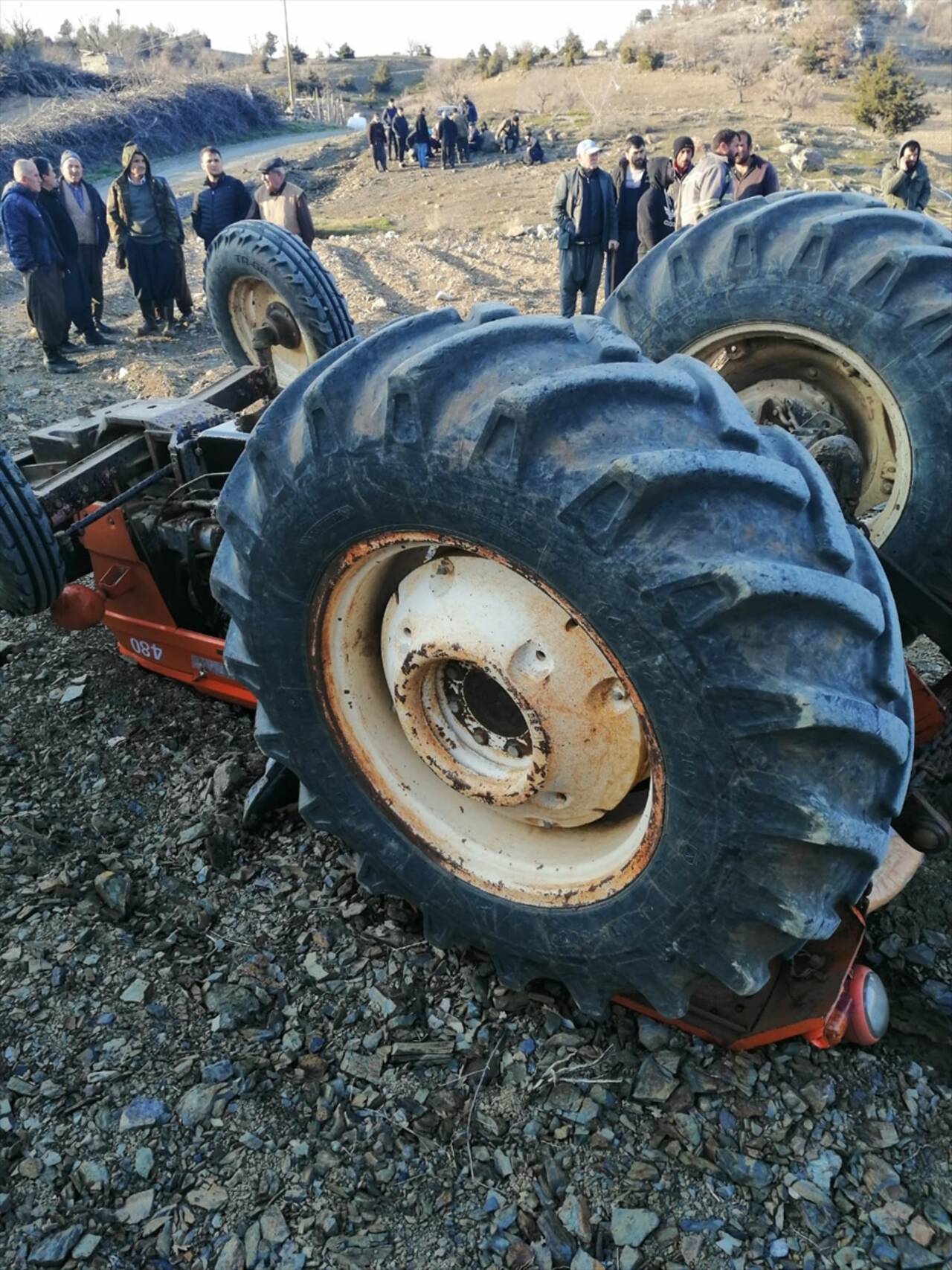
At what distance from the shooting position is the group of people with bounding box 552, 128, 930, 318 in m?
8.05

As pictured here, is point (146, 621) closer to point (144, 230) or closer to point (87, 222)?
point (144, 230)

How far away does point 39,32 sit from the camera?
4031cm

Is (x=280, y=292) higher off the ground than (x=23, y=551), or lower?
higher

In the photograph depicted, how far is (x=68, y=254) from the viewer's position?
9102 mm

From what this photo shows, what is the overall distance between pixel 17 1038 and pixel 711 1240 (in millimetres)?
1648

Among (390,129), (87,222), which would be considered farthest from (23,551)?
(390,129)

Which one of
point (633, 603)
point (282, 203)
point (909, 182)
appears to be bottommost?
point (909, 182)

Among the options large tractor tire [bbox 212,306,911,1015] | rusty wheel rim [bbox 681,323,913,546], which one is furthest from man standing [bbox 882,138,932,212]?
large tractor tire [bbox 212,306,911,1015]

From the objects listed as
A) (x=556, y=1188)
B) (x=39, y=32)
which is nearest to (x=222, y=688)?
(x=556, y=1188)

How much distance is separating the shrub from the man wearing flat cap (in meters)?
22.3

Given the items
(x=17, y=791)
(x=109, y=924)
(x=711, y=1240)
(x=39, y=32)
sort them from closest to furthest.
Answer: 1. (x=711, y=1240)
2. (x=109, y=924)
3. (x=17, y=791)
4. (x=39, y=32)

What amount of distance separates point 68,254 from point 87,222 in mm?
528

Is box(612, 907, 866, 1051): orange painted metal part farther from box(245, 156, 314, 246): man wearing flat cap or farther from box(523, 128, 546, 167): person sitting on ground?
box(523, 128, 546, 167): person sitting on ground

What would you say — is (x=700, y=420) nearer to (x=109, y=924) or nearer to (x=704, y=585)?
(x=704, y=585)
